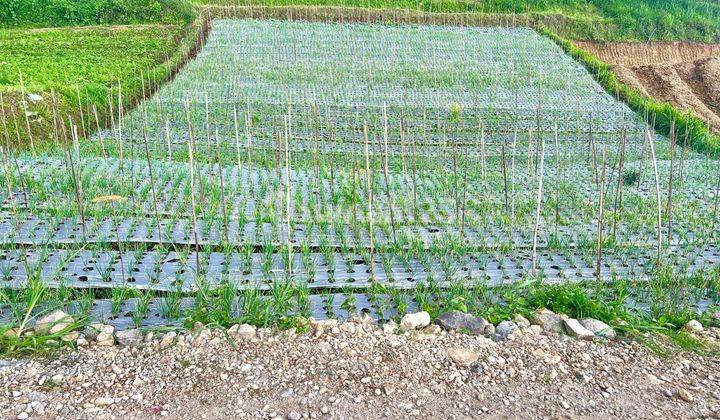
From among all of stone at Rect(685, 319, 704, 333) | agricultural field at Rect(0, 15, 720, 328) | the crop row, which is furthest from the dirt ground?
stone at Rect(685, 319, 704, 333)

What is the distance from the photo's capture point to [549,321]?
3635 millimetres

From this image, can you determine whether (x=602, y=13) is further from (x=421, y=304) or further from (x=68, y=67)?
(x=421, y=304)

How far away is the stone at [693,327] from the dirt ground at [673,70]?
1104 centimetres

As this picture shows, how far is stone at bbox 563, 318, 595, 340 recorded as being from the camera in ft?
11.6

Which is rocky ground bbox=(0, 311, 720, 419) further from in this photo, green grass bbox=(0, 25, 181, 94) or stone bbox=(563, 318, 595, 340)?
green grass bbox=(0, 25, 181, 94)

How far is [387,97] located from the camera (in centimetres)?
1272

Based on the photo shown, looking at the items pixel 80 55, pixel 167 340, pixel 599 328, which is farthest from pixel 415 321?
pixel 80 55

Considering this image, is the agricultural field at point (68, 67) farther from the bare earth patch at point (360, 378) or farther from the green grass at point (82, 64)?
the bare earth patch at point (360, 378)

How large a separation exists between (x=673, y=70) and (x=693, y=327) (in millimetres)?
15973

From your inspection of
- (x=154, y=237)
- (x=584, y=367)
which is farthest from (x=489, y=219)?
(x=154, y=237)

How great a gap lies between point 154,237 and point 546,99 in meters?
10.5

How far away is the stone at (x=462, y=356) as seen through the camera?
3.25 meters

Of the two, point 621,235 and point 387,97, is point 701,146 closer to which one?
point 387,97

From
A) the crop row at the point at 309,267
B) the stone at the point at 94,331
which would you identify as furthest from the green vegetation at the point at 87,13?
the stone at the point at 94,331
